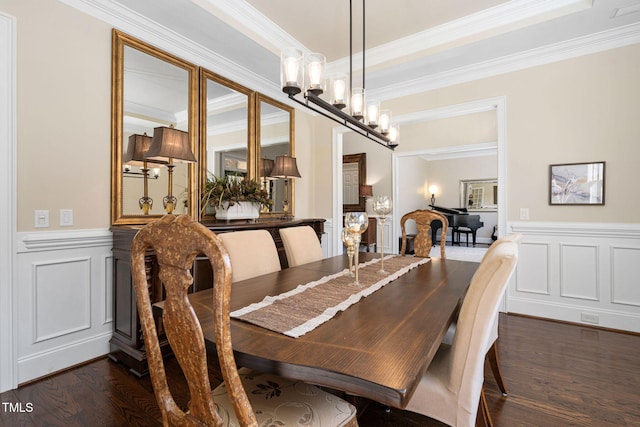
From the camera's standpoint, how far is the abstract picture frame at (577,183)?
302 centimetres

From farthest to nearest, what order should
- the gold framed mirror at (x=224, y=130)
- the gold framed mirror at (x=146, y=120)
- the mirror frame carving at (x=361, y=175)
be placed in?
the mirror frame carving at (x=361, y=175) < the gold framed mirror at (x=224, y=130) < the gold framed mirror at (x=146, y=120)

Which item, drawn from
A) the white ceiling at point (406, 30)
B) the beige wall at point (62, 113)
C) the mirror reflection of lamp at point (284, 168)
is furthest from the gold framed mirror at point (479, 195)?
the beige wall at point (62, 113)

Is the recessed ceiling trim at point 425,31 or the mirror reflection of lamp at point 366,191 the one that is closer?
the recessed ceiling trim at point 425,31

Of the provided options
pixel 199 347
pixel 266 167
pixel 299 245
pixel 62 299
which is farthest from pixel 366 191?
pixel 199 347

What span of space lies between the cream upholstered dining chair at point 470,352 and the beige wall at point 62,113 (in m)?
2.54

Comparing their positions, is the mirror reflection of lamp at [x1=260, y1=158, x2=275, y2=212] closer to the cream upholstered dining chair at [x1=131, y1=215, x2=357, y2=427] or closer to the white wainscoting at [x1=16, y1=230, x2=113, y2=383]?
the white wainscoting at [x1=16, y1=230, x2=113, y2=383]

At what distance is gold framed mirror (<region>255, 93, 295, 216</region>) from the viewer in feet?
12.8

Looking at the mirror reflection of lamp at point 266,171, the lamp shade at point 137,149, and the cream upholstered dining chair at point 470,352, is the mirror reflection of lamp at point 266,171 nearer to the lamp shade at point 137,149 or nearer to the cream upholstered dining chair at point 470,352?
the lamp shade at point 137,149

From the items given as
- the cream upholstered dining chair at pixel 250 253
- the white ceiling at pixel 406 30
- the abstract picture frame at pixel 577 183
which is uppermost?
the white ceiling at pixel 406 30

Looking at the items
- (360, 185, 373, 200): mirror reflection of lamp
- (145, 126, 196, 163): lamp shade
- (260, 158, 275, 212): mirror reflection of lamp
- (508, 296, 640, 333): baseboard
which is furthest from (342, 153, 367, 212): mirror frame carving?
(145, 126, 196, 163): lamp shade

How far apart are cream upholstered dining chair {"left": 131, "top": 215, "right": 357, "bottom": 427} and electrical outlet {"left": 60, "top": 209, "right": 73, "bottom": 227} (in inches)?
70.0

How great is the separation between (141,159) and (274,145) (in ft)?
5.83

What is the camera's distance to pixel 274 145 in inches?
162

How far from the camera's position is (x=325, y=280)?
5.98 feet
